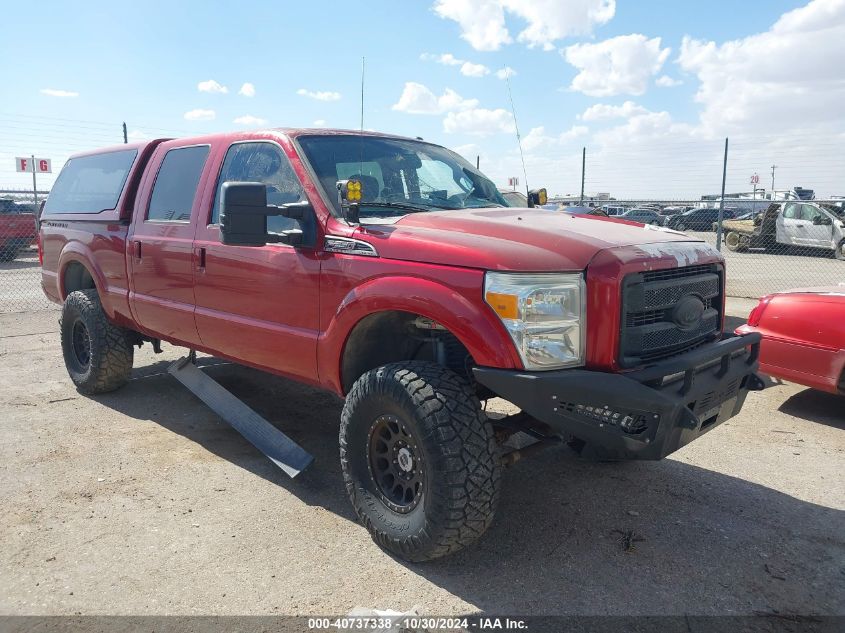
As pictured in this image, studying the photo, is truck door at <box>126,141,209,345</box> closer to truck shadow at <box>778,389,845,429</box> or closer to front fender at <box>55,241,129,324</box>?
front fender at <box>55,241,129,324</box>

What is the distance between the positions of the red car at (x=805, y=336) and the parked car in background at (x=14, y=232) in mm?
17072

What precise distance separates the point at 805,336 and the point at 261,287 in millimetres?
3937

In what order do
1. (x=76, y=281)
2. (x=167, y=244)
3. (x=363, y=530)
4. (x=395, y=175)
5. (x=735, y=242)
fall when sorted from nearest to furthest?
(x=363, y=530), (x=395, y=175), (x=167, y=244), (x=76, y=281), (x=735, y=242)

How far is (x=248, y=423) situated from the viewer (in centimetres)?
438

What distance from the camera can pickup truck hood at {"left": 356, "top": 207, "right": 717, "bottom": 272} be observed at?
2781mm

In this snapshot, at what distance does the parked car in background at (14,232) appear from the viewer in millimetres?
16859

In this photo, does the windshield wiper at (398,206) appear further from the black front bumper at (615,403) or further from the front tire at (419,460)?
the black front bumper at (615,403)

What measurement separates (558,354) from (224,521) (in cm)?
196

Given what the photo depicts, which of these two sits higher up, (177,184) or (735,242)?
(177,184)

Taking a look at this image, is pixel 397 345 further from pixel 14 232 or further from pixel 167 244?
pixel 14 232

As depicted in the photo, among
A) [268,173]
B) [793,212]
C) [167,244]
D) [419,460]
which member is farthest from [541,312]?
[793,212]

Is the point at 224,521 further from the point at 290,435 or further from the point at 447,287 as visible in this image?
the point at 447,287

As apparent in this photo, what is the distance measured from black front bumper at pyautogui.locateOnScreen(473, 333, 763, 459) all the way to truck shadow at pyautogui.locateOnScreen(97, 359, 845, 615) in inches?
24.2

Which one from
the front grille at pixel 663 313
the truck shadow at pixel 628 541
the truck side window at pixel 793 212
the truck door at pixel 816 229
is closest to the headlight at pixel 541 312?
the front grille at pixel 663 313
